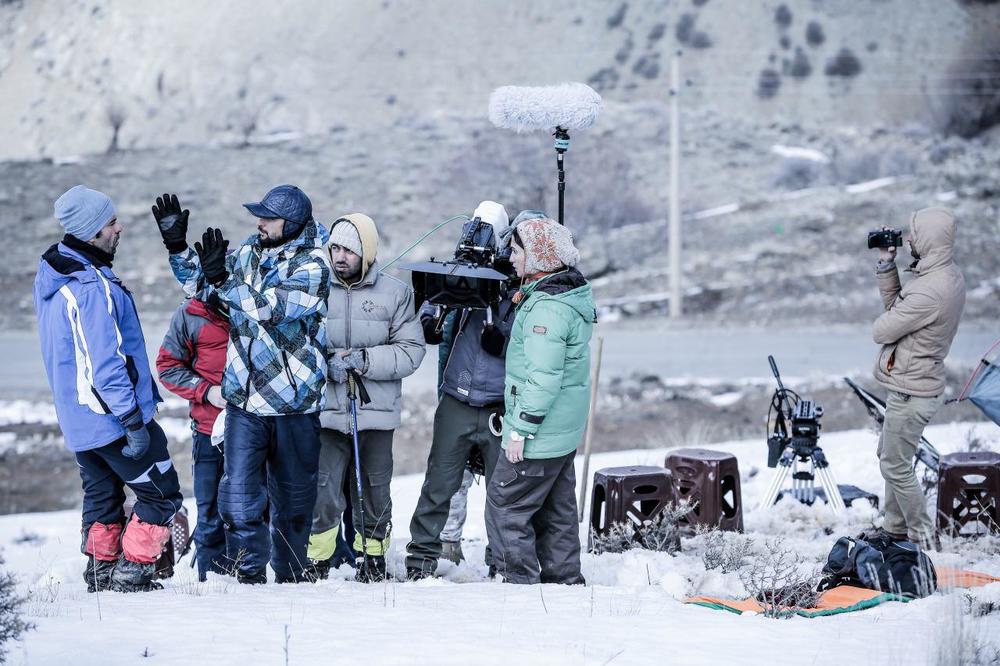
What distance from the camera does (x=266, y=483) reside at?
5.50 meters

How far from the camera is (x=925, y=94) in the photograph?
48.1 meters

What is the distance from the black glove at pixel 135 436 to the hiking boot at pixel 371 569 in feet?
4.78

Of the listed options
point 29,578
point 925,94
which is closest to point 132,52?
point 925,94

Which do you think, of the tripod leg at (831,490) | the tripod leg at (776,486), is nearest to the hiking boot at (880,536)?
the tripod leg at (831,490)

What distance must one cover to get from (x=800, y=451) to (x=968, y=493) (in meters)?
1.05

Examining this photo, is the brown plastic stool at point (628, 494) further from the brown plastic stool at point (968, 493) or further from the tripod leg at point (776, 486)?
the brown plastic stool at point (968, 493)

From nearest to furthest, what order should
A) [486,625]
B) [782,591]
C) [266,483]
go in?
[486,625], [782,591], [266,483]

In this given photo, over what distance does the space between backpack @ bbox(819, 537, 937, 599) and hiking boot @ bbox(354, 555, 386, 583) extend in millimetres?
2279

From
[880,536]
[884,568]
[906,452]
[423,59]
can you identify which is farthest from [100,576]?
[423,59]

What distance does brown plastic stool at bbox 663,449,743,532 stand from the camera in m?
7.06

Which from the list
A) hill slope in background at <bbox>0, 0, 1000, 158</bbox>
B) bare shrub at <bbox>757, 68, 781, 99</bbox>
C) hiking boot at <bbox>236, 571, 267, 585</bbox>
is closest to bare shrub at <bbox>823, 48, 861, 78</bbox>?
hill slope in background at <bbox>0, 0, 1000, 158</bbox>

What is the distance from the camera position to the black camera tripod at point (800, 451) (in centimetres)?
719

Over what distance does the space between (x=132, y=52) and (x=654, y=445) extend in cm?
4827

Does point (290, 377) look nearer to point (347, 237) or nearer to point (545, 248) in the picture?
point (347, 237)
